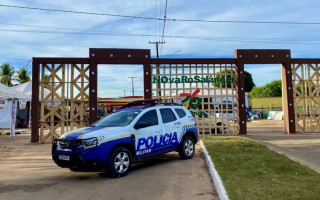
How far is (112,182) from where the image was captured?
22.3 feet

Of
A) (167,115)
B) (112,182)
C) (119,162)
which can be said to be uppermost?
(167,115)

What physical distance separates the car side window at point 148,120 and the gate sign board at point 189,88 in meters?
7.61

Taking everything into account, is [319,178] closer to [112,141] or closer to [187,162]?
[187,162]

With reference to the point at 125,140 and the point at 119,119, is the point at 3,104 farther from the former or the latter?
the point at 125,140

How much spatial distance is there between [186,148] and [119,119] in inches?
103

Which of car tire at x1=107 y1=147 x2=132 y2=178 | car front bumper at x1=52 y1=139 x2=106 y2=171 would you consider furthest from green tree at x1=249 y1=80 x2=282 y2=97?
car front bumper at x1=52 y1=139 x2=106 y2=171

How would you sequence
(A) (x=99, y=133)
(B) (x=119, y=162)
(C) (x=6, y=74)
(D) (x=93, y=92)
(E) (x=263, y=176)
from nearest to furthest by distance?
(E) (x=263, y=176) < (A) (x=99, y=133) < (B) (x=119, y=162) < (D) (x=93, y=92) < (C) (x=6, y=74)

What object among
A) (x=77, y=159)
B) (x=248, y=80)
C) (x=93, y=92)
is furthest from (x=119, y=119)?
(x=248, y=80)

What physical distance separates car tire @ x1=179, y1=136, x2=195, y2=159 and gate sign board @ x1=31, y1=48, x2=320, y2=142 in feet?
22.2

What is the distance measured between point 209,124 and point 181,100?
2.10 metres

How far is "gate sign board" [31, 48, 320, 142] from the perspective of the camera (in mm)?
15723

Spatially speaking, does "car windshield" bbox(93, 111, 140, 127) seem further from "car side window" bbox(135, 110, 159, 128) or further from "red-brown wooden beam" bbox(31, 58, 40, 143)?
"red-brown wooden beam" bbox(31, 58, 40, 143)

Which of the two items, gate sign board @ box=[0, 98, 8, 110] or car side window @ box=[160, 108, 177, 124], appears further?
gate sign board @ box=[0, 98, 8, 110]

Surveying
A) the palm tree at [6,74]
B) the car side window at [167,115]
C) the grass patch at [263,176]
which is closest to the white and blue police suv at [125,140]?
the car side window at [167,115]
